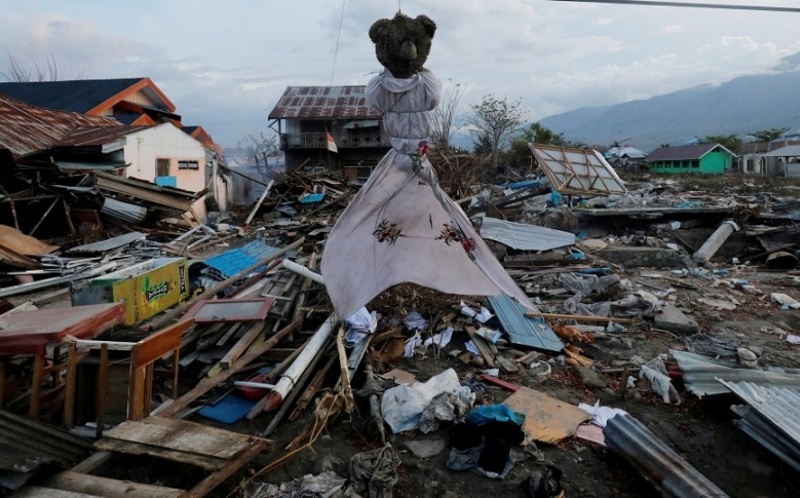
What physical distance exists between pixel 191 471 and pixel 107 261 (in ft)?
23.6

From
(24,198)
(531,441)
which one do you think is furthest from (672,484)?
(24,198)

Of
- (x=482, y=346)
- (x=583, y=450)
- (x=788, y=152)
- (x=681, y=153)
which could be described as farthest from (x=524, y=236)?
(x=681, y=153)

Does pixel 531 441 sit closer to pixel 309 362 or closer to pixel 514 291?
pixel 514 291

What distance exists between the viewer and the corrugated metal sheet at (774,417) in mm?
3750

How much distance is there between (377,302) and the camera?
22.2ft

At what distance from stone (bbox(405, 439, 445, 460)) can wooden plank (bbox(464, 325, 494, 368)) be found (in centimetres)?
168

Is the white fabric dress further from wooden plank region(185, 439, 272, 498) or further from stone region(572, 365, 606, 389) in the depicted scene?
stone region(572, 365, 606, 389)

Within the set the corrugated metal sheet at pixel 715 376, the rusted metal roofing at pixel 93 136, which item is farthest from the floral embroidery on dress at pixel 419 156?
the rusted metal roofing at pixel 93 136

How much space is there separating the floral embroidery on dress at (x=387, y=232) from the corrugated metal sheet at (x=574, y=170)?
1109 centimetres

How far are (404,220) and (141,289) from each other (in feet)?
17.3

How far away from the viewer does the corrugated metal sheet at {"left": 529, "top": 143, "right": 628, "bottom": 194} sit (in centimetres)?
1370

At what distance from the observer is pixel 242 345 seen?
577 cm

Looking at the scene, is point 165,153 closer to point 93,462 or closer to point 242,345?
point 242,345

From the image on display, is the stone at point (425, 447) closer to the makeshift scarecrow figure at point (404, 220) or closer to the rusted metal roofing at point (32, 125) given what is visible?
the makeshift scarecrow figure at point (404, 220)
